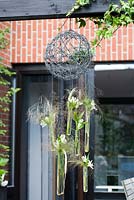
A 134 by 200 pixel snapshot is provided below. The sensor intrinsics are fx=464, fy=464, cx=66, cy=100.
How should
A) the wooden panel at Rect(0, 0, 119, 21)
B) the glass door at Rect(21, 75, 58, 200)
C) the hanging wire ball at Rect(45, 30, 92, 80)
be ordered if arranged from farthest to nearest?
the glass door at Rect(21, 75, 58, 200) < the hanging wire ball at Rect(45, 30, 92, 80) < the wooden panel at Rect(0, 0, 119, 21)

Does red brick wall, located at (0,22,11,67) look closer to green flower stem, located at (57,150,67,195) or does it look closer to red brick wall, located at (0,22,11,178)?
red brick wall, located at (0,22,11,178)

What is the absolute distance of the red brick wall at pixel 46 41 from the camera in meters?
5.58

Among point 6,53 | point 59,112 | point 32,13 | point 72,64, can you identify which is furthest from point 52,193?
point 32,13

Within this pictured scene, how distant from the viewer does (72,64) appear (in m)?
3.97

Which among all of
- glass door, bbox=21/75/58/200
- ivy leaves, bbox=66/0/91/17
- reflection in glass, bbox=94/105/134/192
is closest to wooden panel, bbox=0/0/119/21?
ivy leaves, bbox=66/0/91/17

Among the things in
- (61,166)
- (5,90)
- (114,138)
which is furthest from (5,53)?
(114,138)

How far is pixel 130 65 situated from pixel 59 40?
2.11m

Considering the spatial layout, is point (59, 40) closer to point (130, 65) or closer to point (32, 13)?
point (32, 13)

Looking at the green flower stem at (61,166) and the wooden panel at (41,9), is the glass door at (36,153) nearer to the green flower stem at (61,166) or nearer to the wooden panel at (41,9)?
the green flower stem at (61,166)

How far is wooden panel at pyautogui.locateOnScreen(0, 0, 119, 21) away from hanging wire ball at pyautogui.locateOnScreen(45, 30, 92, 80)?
1.57ft

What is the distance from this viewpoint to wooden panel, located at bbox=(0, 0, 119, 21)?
329 cm

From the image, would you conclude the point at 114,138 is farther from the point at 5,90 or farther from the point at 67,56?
the point at 67,56

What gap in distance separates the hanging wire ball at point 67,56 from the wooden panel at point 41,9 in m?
0.48

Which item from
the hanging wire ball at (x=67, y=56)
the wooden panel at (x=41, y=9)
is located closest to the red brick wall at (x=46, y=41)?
the hanging wire ball at (x=67, y=56)
